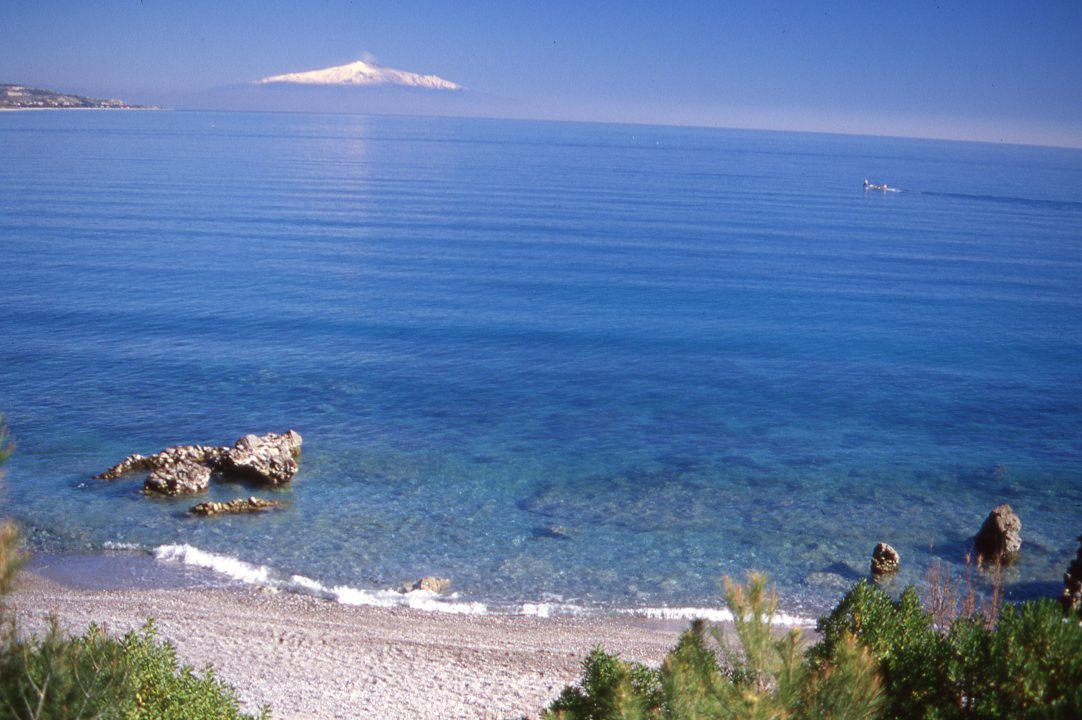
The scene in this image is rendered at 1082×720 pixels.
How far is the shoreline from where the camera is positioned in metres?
17.3

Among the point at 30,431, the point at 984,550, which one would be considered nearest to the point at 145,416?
the point at 30,431

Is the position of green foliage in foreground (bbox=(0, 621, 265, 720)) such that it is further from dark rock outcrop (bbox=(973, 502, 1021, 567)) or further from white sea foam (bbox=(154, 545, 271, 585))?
dark rock outcrop (bbox=(973, 502, 1021, 567))

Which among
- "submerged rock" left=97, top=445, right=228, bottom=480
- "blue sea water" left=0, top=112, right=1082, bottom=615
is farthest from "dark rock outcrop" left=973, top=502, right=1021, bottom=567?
"submerged rock" left=97, top=445, right=228, bottom=480

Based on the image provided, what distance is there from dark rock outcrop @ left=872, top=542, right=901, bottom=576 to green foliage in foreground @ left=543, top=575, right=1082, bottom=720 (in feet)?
47.2

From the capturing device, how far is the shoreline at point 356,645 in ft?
56.8

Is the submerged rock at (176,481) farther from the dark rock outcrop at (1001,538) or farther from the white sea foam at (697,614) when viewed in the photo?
the dark rock outcrop at (1001,538)

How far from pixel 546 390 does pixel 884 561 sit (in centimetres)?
1830

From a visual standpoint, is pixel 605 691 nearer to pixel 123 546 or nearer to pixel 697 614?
pixel 697 614

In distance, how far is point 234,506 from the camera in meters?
27.3

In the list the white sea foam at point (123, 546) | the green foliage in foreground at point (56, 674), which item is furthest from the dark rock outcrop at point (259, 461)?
the green foliage in foreground at point (56, 674)

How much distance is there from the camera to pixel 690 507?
28469 mm

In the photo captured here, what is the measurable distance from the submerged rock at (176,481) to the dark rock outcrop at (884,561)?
68.6 feet

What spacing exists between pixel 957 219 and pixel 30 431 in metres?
92.8

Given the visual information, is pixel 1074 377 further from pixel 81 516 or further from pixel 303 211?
pixel 303 211
